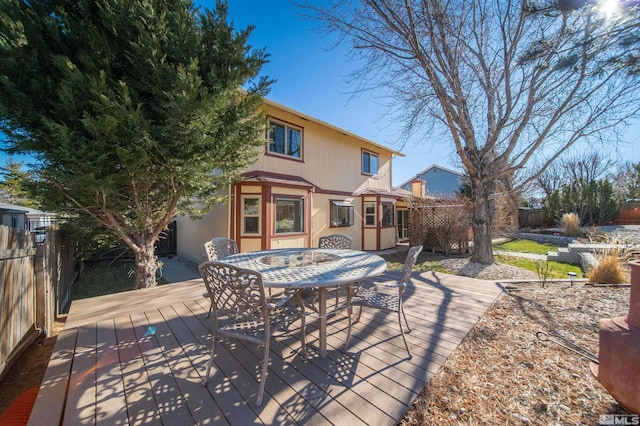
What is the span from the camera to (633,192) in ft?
65.0

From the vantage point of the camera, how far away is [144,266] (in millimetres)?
4559

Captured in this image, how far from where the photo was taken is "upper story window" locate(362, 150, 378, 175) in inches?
461

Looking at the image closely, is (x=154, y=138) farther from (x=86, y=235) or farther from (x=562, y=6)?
(x=562, y=6)

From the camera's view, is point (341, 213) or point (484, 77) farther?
point (341, 213)

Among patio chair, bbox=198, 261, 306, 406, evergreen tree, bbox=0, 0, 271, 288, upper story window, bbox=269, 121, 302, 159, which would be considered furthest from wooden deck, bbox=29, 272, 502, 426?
upper story window, bbox=269, 121, 302, 159

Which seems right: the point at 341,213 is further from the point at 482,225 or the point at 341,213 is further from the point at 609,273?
the point at 609,273

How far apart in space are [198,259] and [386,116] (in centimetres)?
784

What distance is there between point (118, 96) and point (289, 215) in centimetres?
515

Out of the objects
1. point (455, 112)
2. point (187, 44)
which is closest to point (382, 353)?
point (187, 44)

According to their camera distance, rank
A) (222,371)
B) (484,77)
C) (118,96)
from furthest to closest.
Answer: (484,77), (118,96), (222,371)

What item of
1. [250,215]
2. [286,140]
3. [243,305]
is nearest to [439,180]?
[286,140]

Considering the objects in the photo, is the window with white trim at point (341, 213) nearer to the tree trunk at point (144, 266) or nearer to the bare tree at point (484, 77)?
the bare tree at point (484, 77)

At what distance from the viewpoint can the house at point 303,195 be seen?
23.8 feet

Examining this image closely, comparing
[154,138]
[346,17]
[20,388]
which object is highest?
[346,17]
